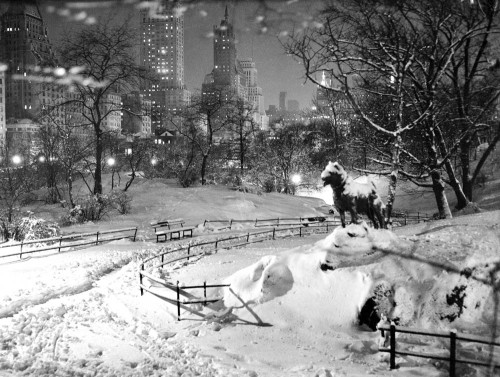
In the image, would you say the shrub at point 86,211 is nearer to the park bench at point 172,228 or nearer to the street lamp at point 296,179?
the park bench at point 172,228

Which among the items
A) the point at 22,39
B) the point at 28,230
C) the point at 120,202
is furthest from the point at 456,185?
the point at 120,202

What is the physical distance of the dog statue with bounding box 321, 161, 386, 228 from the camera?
1168 centimetres

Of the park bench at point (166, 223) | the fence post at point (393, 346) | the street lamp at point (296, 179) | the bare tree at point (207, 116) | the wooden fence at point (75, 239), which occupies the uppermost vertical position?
the bare tree at point (207, 116)

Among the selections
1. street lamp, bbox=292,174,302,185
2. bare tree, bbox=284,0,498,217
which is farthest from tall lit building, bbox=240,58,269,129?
street lamp, bbox=292,174,302,185

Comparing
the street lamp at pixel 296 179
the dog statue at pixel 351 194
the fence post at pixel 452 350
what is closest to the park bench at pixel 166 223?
the dog statue at pixel 351 194

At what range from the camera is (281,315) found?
1030cm

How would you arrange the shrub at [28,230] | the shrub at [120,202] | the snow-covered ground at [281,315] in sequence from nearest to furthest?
the snow-covered ground at [281,315], the shrub at [28,230], the shrub at [120,202]

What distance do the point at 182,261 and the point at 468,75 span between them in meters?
13.9

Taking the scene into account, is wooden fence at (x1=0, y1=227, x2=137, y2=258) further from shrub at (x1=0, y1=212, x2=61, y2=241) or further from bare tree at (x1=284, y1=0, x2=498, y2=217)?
bare tree at (x1=284, y1=0, x2=498, y2=217)

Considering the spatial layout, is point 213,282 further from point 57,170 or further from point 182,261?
point 57,170

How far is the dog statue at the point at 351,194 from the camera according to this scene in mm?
11680

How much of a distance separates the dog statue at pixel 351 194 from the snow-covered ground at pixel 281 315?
83 centimetres

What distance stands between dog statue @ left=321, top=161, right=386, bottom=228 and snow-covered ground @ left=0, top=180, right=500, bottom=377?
835mm

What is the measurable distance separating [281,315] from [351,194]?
3842 millimetres
